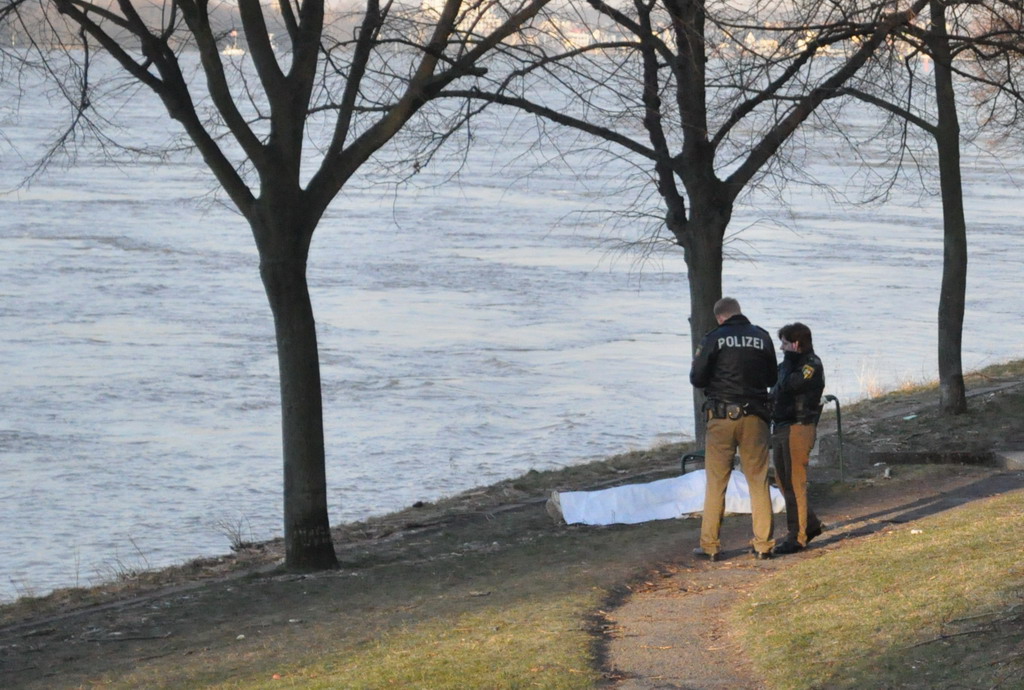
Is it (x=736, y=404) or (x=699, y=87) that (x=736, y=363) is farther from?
(x=699, y=87)

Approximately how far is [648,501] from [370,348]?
12394mm

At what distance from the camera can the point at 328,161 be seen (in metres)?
9.95

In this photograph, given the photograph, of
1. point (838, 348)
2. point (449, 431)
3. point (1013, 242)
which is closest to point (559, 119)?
point (449, 431)

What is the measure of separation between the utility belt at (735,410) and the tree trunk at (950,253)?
250 inches

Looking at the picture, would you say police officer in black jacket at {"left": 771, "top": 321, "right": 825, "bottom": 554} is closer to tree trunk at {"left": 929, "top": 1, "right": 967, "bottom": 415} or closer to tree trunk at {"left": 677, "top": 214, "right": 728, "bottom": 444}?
tree trunk at {"left": 677, "top": 214, "right": 728, "bottom": 444}

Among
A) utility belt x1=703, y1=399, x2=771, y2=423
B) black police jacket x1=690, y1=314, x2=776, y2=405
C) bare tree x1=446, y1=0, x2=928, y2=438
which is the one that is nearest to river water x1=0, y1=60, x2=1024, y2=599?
bare tree x1=446, y1=0, x2=928, y2=438

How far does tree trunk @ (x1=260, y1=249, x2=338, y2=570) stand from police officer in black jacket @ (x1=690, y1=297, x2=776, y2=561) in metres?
2.75

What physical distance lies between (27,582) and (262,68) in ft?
17.3

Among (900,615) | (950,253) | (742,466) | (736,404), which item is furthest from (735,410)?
(950,253)

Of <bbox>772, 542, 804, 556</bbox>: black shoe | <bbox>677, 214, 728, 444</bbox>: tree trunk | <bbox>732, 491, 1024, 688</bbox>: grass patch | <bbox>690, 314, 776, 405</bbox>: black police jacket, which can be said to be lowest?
<bbox>772, 542, 804, 556</bbox>: black shoe

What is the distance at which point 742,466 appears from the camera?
30.5 ft

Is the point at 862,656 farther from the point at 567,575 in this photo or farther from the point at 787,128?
the point at 787,128

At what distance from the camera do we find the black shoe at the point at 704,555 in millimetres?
9508

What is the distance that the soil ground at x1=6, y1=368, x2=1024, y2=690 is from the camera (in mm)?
7465
